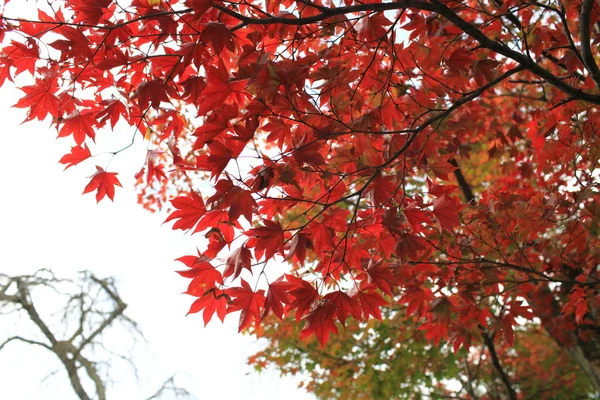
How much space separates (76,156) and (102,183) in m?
0.15

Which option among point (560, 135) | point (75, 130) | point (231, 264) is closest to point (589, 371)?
point (560, 135)

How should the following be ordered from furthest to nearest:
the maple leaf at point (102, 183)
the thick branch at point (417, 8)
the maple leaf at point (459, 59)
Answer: the maple leaf at point (459, 59)
the maple leaf at point (102, 183)
the thick branch at point (417, 8)

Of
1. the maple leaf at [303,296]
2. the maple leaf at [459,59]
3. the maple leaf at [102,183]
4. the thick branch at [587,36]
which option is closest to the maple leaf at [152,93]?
the maple leaf at [102,183]

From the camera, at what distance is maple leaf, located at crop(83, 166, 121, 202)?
5.96ft

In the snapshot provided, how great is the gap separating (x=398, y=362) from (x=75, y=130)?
4.20 meters

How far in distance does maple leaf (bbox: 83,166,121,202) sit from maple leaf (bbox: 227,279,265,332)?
66cm

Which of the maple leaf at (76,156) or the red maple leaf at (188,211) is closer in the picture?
the red maple leaf at (188,211)

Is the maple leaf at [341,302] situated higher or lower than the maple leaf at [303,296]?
lower

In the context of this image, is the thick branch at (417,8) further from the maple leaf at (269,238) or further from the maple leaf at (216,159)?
the maple leaf at (269,238)

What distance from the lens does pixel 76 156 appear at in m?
1.83

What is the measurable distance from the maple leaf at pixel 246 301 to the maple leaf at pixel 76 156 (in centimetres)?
82

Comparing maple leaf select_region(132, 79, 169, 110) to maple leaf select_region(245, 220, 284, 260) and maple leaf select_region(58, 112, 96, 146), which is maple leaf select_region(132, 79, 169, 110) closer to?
maple leaf select_region(58, 112, 96, 146)

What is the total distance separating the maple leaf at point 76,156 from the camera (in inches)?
71.6

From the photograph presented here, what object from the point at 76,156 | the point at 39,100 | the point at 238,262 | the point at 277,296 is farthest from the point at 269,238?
the point at 39,100
